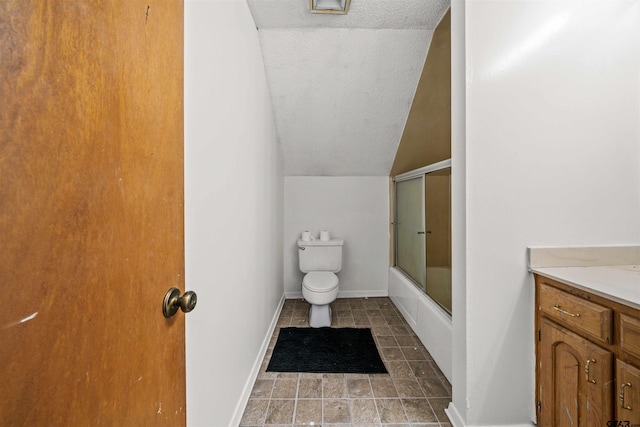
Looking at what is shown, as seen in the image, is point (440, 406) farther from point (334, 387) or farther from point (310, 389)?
point (310, 389)

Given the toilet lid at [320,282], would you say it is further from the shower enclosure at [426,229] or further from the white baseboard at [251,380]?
the shower enclosure at [426,229]

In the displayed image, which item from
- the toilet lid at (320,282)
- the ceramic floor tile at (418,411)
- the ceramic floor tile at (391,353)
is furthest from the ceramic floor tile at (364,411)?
the toilet lid at (320,282)

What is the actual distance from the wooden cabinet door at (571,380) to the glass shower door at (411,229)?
3.34 feet

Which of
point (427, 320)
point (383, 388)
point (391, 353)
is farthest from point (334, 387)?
point (427, 320)

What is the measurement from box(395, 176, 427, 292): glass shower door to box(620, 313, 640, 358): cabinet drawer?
129 centimetres

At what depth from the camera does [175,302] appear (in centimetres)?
59

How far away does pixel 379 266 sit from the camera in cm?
307

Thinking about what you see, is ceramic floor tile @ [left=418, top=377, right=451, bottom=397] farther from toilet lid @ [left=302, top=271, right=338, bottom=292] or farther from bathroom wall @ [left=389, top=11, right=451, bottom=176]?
bathroom wall @ [left=389, top=11, right=451, bottom=176]

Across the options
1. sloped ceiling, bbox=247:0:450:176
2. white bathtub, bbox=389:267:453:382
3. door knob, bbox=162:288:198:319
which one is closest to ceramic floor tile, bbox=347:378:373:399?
white bathtub, bbox=389:267:453:382

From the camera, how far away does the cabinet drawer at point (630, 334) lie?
0.84 meters

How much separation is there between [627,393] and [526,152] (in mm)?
967

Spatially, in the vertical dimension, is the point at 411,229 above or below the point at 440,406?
above

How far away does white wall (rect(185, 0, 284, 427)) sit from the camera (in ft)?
2.83

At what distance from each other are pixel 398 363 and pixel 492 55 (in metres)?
1.90
